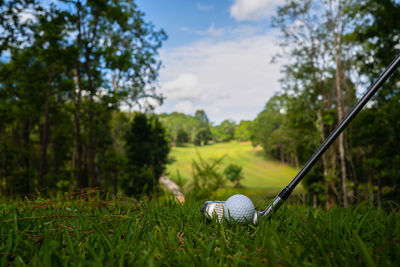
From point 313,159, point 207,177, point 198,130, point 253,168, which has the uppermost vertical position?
point 198,130

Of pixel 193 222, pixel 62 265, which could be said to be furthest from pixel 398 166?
pixel 62 265

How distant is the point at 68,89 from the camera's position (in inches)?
506

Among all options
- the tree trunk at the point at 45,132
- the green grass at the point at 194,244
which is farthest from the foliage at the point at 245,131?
the green grass at the point at 194,244

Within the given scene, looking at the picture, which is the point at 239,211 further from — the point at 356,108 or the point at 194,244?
the point at 356,108

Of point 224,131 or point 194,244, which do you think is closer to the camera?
point 194,244

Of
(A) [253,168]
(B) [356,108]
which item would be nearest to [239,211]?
(B) [356,108]

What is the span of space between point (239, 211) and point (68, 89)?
45.2ft

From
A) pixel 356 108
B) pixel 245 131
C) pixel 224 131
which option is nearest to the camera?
pixel 356 108

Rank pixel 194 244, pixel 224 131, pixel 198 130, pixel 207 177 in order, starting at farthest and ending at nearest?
pixel 224 131 → pixel 198 130 → pixel 207 177 → pixel 194 244

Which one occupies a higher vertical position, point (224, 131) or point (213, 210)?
point (224, 131)

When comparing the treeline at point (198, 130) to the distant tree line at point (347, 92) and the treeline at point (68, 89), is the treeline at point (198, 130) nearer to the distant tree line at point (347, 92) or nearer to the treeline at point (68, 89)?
the treeline at point (68, 89)

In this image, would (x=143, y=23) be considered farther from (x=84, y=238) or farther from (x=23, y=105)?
(x=84, y=238)

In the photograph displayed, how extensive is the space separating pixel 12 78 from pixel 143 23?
10.6 metres

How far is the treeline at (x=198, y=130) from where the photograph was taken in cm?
5651
